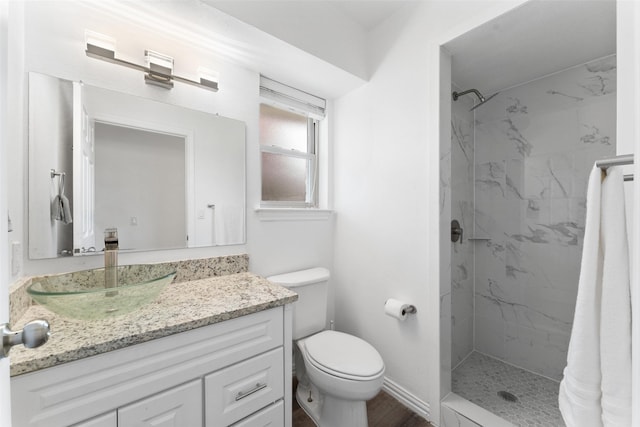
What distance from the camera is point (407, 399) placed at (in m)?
1.56

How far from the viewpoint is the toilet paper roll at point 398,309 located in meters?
1.51

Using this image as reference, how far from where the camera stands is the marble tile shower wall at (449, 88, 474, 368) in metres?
1.97

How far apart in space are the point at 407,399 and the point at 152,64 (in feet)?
7.79

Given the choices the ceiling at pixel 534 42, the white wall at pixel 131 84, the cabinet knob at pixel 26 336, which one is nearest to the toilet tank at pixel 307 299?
the white wall at pixel 131 84

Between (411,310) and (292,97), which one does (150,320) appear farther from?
(292,97)

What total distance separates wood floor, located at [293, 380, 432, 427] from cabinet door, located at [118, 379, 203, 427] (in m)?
0.81

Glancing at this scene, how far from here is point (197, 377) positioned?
908mm

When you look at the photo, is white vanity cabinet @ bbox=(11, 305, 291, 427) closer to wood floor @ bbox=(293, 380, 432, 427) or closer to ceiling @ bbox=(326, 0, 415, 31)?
wood floor @ bbox=(293, 380, 432, 427)

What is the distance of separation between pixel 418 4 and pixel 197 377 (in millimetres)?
2177

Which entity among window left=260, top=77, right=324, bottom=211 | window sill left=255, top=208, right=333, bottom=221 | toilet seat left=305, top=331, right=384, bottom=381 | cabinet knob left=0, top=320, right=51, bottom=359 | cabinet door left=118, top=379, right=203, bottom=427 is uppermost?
window left=260, top=77, right=324, bottom=211

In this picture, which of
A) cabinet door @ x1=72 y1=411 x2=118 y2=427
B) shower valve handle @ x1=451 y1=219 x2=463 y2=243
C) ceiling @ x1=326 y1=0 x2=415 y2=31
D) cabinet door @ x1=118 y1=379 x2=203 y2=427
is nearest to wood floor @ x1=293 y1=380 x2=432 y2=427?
cabinet door @ x1=118 y1=379 x2=203 y2=427

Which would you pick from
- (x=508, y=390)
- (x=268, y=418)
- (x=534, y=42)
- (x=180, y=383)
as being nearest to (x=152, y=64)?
(x=180, y=383)

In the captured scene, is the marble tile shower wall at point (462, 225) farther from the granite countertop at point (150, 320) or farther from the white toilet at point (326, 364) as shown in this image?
the granite countertop at point (150, 320)

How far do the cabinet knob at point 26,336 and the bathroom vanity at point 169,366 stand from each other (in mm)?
Result: 317
